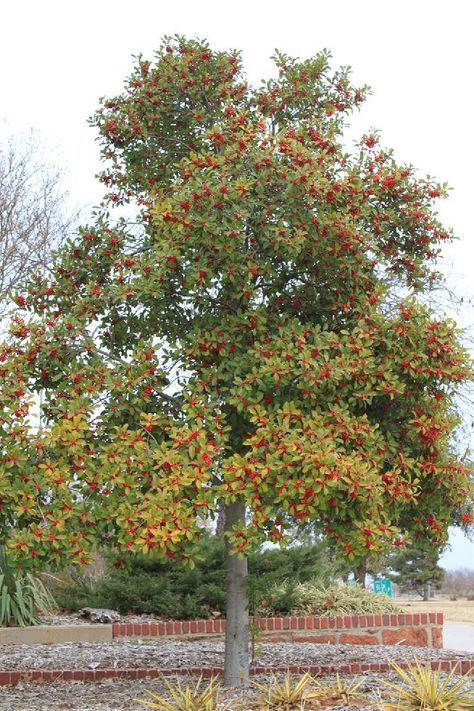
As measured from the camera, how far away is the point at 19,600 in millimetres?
9789

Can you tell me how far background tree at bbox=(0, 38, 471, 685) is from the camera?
209 inches

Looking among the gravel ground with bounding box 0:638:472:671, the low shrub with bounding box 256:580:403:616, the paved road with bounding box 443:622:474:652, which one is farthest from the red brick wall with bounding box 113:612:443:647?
the paved road with bounding box 443:622:474:652

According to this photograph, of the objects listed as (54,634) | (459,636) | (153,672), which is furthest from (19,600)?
(459,636)

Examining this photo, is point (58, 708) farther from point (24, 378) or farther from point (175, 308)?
point (175, 308)

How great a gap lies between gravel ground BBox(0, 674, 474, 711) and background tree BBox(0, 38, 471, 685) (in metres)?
0.68

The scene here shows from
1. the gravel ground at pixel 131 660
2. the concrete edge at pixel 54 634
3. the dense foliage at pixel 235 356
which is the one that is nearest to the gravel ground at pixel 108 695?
the gravel ground at pixel 131 660

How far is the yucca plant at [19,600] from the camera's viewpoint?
9.80 metres

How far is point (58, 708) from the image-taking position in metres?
6.22

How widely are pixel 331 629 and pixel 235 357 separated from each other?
16.6 ft

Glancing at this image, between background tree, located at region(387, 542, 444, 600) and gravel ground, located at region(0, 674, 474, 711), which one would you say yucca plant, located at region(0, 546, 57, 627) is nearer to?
gravel ground, located at region(0, 674, 474, 711)

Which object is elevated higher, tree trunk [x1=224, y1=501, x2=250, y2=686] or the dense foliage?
the dense foliage

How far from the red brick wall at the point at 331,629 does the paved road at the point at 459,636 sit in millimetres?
1306

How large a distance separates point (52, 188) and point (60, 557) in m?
13.1

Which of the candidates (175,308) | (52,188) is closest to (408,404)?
(175,308)
